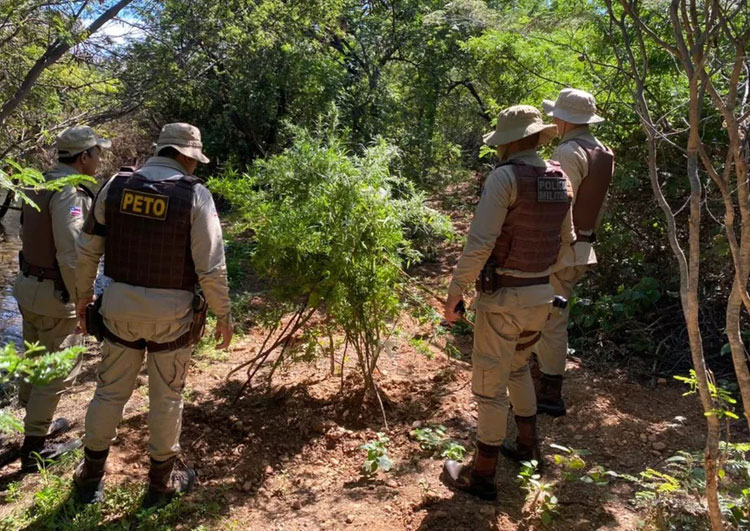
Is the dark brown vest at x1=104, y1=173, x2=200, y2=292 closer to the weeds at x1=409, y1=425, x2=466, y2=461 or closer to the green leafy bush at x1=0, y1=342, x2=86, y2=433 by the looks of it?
the green leafy bush at x1=0, y1=342, x2=86, y2=433

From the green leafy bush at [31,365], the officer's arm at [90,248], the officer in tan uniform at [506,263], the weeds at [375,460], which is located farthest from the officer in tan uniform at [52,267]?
the officer in tan uniform at [506,263]

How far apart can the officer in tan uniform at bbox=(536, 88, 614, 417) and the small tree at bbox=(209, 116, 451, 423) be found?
Answer: 0.91 meters

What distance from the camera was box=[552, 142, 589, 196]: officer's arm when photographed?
3973 millimetres

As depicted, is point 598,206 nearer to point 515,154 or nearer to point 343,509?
point 515,154

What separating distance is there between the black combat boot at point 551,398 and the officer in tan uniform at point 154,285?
237 cm

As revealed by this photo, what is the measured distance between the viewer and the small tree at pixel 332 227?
3.83m

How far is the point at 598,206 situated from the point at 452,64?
22.1 feet

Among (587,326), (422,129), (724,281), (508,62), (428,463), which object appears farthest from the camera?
(422,129)

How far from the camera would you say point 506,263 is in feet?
10.6

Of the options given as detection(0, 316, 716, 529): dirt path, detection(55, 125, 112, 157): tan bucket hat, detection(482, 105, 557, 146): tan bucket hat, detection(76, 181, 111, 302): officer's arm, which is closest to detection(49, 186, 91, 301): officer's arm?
detection(55, 125, 112, 157): tan bucket hat

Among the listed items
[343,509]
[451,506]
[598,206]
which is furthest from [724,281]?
[343,509]

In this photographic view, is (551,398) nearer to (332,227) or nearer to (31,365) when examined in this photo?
(332,227)

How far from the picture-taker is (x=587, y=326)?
5.65m

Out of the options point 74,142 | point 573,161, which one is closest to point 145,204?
point 74,142
